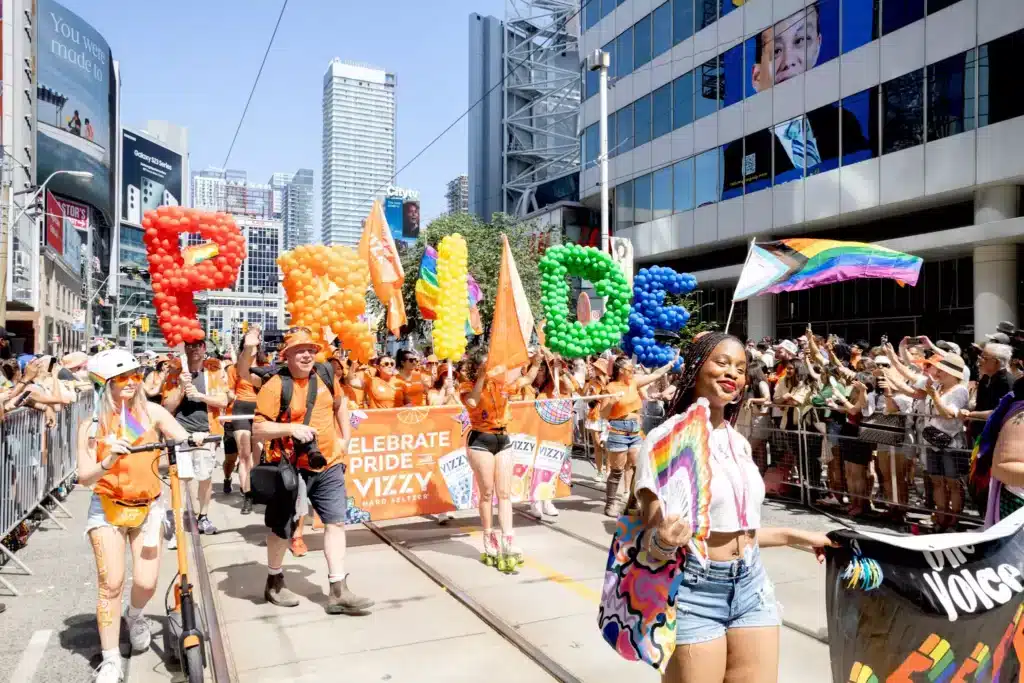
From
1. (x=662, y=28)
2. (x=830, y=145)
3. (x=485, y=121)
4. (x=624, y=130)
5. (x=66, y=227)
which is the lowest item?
(x=830, y=145)

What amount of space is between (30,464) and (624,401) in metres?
6.23

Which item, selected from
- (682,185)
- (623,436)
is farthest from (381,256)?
(682,185)

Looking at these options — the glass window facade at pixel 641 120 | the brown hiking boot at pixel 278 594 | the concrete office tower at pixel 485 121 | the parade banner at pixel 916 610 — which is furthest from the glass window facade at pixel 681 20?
the concrete office tower at pixel 485 121

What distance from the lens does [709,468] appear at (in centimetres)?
280

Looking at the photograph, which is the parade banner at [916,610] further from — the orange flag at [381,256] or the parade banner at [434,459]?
the orange flag at [381,256]

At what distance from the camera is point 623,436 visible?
8906mm

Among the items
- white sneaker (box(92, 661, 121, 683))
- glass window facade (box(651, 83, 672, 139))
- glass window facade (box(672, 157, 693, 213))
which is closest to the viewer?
white sneaker (box(92, 661, 121, 683))

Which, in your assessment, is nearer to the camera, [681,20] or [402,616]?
[402,616]

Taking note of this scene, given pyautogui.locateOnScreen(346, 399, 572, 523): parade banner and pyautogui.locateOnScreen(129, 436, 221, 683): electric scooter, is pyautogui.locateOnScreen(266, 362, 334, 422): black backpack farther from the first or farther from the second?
pyautogui.locateOnScreen(346, 399, 572, 523): parade banner

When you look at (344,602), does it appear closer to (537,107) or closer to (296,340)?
(296,340)

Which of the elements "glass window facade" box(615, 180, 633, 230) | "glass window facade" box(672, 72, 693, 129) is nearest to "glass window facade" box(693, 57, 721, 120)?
"glass window facade" box(672, 72, 693, 129)

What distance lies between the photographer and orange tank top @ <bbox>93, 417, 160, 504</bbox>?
466cm

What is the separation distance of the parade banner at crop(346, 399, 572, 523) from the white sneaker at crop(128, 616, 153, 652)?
2786mm

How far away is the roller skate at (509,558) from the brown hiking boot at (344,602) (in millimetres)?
1346
